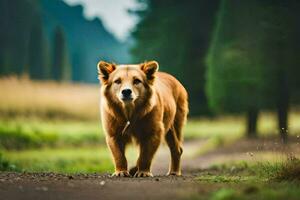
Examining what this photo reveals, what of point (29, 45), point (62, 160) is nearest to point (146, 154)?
point (62, 160)

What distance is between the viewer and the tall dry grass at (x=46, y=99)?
2412cm

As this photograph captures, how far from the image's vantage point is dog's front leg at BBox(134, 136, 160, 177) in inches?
406

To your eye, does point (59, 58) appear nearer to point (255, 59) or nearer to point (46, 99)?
point (46, 99)

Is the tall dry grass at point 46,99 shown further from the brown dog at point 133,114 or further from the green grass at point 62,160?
the brown dog at point 133,114

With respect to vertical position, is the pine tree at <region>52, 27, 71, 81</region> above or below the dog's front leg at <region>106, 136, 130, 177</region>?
above

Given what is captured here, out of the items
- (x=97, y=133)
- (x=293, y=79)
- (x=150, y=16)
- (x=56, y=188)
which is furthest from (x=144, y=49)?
(x=56, y=188)

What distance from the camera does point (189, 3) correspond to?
93.3ft

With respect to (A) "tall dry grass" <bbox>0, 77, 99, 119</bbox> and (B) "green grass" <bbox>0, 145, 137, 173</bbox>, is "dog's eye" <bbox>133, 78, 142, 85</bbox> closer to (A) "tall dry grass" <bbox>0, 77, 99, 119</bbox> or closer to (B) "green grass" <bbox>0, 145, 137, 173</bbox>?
(B) "green grass" <bbox>0, 145, 137, 173</bbox>

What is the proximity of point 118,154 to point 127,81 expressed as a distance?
1.06 meters

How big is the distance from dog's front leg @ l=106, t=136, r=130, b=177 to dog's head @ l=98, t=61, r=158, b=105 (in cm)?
57

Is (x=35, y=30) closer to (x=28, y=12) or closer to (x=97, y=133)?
(x=28, y=12)

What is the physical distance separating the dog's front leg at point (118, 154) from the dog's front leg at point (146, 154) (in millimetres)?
215

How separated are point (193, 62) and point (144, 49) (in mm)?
2102

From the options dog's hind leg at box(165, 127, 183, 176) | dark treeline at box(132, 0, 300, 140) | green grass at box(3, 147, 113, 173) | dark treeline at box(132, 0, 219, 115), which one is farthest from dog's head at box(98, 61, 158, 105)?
dark treeline at box(132, 0, 219, 115)
